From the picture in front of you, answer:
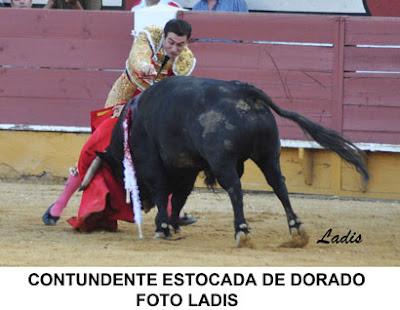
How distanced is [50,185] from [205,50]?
1.53 metres

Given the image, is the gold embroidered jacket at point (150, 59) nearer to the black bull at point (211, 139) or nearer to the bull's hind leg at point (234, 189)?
the black bull at point (211, 139)

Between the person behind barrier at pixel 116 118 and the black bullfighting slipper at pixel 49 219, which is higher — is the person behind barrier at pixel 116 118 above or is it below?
above

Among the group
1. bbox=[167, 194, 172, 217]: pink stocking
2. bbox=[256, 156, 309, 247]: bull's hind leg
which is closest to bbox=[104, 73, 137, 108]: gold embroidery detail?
bbox=[167, 194, 172, 217]: pink stocking

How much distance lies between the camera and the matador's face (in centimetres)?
668

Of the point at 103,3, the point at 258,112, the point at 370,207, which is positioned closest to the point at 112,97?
the point at 258,112

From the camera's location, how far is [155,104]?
258 inches

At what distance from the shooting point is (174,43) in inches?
264

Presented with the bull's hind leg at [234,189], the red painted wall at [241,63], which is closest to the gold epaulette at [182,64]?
the bull's hind leg at [234,189]

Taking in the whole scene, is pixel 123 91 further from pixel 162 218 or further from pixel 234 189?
pixel 234 189

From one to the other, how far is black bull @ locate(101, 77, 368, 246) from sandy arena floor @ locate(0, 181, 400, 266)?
24 cm

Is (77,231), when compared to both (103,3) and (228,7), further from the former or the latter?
(103,3)

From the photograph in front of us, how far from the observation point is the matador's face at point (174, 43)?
21.9 feet

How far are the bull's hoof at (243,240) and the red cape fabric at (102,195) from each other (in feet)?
3.68

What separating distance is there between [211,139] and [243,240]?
51cm
